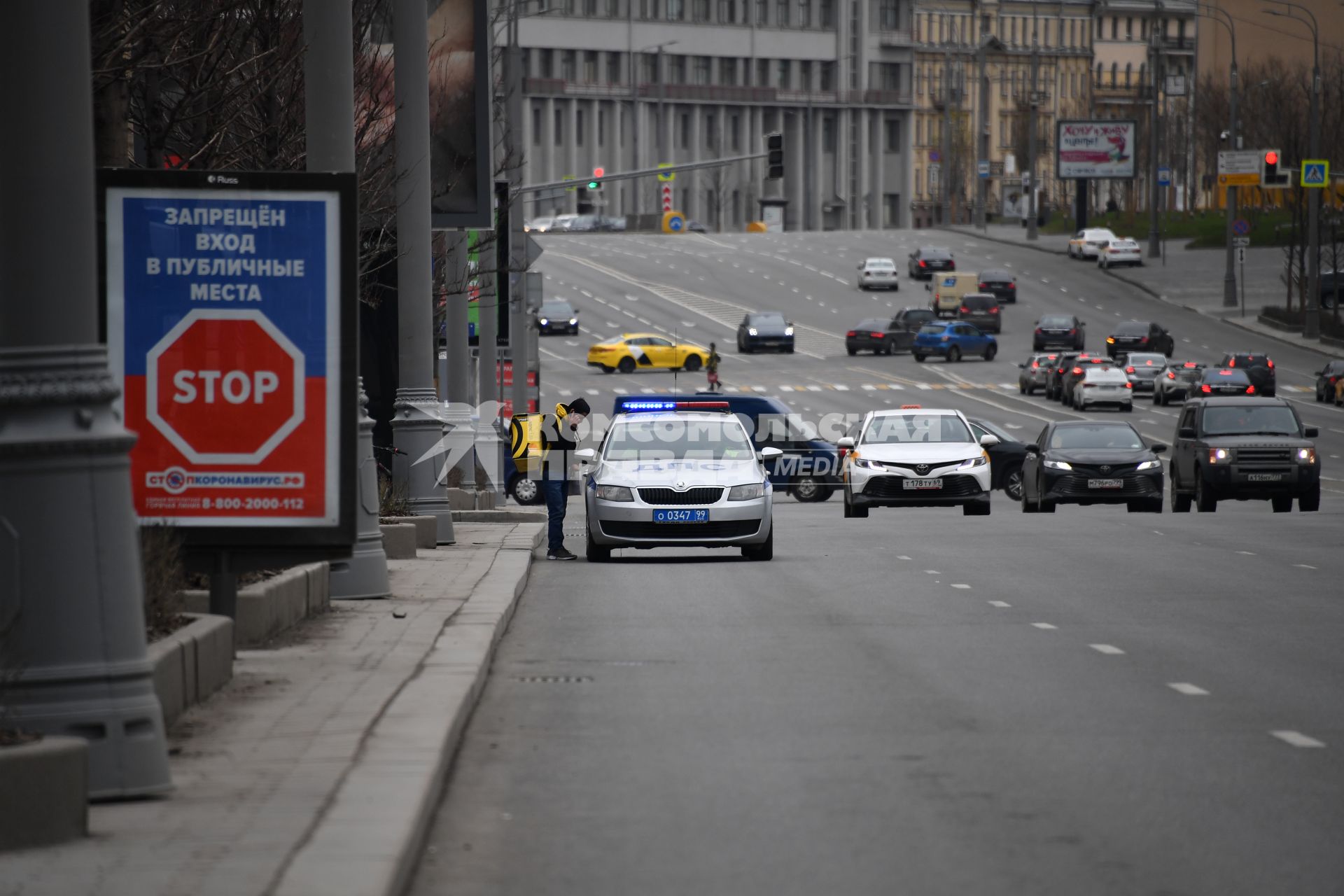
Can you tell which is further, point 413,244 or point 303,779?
point 413,244

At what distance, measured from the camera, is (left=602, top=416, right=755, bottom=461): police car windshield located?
22156 millimetres

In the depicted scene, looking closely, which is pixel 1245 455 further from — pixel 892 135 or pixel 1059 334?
pixel 892 135

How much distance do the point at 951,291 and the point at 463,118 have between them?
235 feet

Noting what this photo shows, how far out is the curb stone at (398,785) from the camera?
6113 millimetres

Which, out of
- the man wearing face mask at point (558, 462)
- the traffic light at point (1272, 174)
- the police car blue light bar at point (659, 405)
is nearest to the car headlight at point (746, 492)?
the man wearing face mask at point (558, 462)

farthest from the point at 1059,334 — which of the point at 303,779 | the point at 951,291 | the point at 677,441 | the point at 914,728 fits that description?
the point at 303,779

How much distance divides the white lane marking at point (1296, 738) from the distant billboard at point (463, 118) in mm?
13008

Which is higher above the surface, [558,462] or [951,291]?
[951,291]

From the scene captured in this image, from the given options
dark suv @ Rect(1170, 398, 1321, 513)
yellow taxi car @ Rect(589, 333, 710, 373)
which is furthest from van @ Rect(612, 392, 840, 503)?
yellow taxi car @ Rect(589, 333, 710, 373)

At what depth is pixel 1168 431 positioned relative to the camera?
189 feet

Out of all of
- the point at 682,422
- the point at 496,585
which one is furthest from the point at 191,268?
the point at 682,422

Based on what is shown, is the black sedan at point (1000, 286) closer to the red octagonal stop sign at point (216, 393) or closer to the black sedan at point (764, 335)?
the black sedan at point (764, 335)

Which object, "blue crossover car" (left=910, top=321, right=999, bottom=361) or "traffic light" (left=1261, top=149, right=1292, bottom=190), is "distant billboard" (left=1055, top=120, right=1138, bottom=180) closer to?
"traffic light" (left=1261, top=149, right=1292, bottom=190)

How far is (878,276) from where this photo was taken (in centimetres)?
10556
